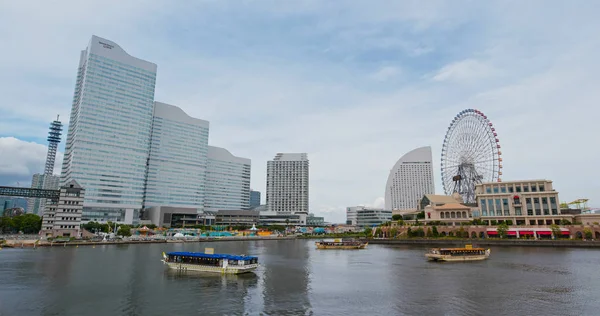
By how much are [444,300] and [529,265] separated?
37832mm

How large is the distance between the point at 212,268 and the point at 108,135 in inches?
6187

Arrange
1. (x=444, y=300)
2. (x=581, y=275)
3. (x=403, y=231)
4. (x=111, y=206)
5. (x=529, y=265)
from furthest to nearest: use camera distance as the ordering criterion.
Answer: (x=111, y=206)
(x=403, y=231)
(x=529, y=265)
(x=581, y=275)
(x=444, y=300)

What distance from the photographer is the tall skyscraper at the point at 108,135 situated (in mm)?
178125

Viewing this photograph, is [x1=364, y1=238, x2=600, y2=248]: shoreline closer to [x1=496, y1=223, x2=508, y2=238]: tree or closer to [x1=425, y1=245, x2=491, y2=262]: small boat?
[x1=496, y1=223, x2=508, y2=238]: tree

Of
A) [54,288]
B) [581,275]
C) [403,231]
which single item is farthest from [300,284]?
[403,231]

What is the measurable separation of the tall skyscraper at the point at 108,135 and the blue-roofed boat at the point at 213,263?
472ft

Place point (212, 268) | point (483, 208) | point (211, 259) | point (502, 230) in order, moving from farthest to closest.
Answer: point (483, 208), point (502, 230), point (211, 259), point (212, 268)

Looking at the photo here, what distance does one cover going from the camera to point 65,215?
12769cm

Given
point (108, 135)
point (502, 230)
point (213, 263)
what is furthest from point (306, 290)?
point (108, 135)

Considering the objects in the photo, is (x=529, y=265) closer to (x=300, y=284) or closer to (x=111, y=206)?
(x=300, y=284)

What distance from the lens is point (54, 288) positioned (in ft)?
142

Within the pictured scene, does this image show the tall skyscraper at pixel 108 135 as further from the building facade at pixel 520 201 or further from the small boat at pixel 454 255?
the building facade at pixel 520 201

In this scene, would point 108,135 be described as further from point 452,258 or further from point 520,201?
point 520,201

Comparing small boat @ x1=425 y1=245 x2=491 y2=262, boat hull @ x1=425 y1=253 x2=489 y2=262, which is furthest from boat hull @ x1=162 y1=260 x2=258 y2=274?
small boat @ x1=425 y1=245 x2=491 y2=262
